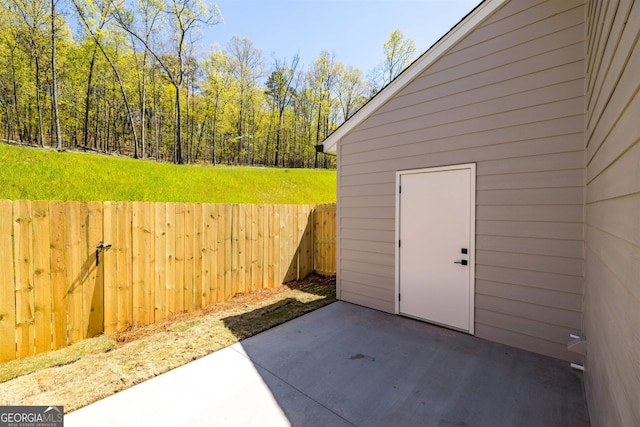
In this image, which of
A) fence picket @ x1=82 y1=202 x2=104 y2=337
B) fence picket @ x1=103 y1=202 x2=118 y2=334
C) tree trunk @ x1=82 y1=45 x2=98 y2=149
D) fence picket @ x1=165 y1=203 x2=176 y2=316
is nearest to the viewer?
fence picket @ x1=82 y1=202 x2=104 y2=337

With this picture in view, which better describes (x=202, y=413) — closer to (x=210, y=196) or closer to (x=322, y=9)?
(x=322, y=9)

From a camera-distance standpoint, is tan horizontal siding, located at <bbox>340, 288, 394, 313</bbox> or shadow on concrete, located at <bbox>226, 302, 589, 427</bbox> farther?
tan horizontal siding, located at <bbox>340, 288, 394, 313</bbox>

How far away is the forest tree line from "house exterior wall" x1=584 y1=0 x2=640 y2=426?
1779 centimetres

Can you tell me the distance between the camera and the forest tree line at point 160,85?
14.1 m

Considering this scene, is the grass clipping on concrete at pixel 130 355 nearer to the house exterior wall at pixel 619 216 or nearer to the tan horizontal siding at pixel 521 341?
the tan horizontal siding at pixel 521 341

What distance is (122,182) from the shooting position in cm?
996

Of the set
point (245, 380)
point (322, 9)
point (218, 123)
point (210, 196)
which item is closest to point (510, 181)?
point (245, 380)

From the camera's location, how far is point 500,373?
266 cm

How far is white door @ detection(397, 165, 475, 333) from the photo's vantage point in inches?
137

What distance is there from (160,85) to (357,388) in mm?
26684

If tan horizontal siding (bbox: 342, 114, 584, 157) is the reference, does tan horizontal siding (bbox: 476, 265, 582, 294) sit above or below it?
below

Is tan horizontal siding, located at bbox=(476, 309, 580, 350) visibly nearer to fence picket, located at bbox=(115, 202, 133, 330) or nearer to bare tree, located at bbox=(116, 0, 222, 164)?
fence picket, located at bbox=(115, 202, 133, 330)

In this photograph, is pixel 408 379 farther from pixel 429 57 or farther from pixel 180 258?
pixel 429 57

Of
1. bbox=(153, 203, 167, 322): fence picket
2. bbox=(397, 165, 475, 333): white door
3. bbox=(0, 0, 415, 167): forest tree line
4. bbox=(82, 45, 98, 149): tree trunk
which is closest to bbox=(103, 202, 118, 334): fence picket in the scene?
bbox=(153, 203, 167, 322): fence picket
